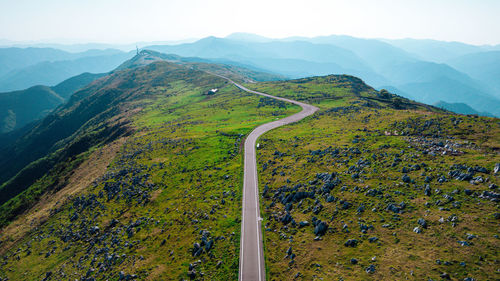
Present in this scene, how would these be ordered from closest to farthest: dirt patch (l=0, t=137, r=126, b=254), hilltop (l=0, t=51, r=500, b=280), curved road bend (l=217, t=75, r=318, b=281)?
hilltop (l=0, t=51, r=500, b=280) → curved road bend (l=217, t=75, r=318, b=281) → dirt patch (l=0, t=137, r=126, b=254)

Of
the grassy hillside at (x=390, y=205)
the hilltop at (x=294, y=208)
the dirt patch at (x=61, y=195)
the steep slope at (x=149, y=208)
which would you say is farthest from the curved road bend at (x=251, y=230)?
the dirt patch at (x=61, y=195)

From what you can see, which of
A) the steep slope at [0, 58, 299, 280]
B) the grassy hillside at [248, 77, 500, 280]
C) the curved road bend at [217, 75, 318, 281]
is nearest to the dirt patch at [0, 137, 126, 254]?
the steep slope at [0, 58, 299, 280]

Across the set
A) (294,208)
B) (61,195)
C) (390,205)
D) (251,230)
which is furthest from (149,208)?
(390,205)

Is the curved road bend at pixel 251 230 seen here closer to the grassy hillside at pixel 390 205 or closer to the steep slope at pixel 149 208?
the grassy hillside at pixel 390 205

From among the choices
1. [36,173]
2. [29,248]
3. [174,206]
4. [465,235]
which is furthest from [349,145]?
[36,173]

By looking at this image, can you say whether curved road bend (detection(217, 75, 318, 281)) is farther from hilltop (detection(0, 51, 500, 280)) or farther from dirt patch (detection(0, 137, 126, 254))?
dirt patch (detection(0, 137, 126, 254))

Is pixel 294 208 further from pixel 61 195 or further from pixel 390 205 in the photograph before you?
pixel 61 195

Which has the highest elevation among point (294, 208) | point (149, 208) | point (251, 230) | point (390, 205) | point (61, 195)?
point (390, 205)
